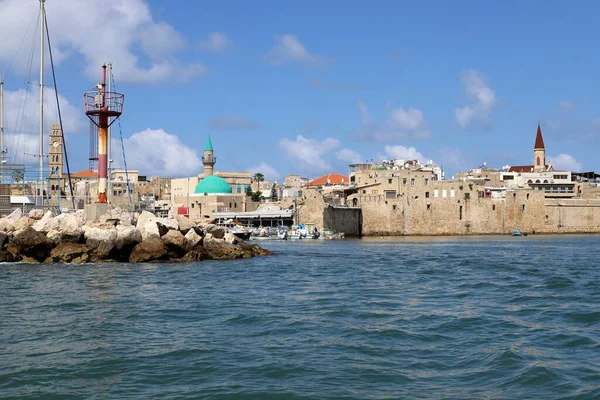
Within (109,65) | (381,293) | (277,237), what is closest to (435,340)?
A: (381,293)

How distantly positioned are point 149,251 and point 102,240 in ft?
5.21

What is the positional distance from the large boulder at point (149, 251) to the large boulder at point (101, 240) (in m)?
0.78

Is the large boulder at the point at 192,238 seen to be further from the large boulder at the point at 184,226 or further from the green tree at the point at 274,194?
the green tree at the point at 274,194

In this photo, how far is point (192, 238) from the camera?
25766mm

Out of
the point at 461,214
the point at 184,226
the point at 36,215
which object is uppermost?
the point at 461,214

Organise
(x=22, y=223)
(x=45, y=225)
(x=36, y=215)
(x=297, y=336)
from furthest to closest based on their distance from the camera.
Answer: (x=36, y=215)
(x=22, y=223)
(x=45, y=225)
(x=297, y=336)

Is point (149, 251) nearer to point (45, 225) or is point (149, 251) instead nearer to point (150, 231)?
point (150, 231)

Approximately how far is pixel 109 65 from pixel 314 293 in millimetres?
19704

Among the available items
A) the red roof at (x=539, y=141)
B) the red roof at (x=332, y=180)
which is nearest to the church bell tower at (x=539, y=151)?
the red roof at (x=539, y=141)

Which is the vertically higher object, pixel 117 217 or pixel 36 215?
pixel 36 215

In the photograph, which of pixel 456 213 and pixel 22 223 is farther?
pixel 456 213

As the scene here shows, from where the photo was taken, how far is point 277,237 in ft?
164

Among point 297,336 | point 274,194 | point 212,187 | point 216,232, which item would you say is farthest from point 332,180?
point 297,336

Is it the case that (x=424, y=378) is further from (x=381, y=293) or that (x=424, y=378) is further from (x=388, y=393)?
(x=381, y=293)
